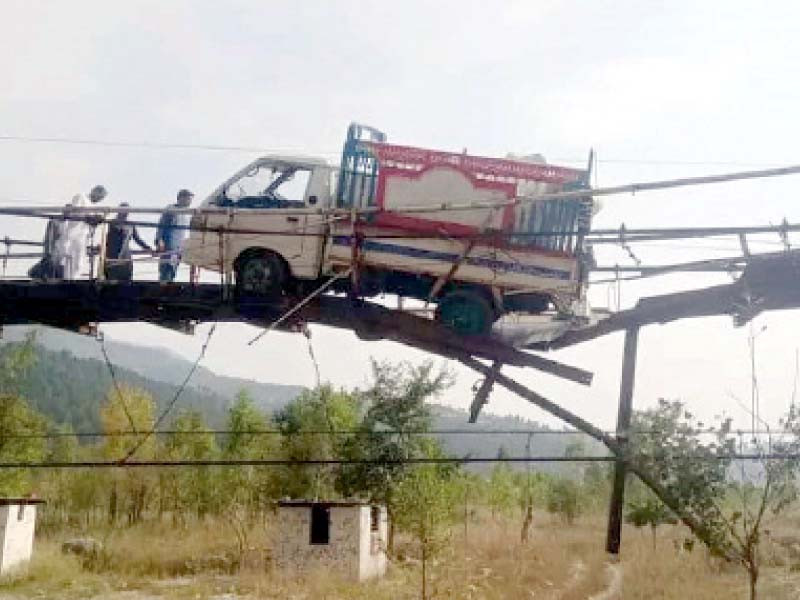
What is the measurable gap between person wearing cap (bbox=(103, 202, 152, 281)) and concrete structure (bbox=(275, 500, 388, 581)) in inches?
732

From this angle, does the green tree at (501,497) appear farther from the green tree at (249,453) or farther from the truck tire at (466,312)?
the truck tire at (466,312)

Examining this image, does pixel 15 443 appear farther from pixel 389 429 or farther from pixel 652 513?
pixel 652 513

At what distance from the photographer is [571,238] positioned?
8422 millimetres

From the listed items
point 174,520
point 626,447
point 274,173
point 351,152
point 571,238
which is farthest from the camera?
point 174,520

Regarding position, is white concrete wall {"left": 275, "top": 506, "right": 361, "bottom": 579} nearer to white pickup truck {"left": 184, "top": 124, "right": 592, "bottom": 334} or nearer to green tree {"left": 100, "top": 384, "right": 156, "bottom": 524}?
white pickup truck {"left": 184, "top": 124, "right": 592, "bottom": 334}

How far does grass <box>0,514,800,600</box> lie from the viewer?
74.1 feet

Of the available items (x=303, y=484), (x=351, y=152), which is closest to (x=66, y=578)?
(x=303, y=484)

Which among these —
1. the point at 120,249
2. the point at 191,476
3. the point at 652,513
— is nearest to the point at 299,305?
the point at 120,249

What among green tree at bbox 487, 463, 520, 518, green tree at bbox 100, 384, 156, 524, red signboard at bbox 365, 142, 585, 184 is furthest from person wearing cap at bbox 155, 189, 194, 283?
green tree at bbox 487, 463, 520, 518

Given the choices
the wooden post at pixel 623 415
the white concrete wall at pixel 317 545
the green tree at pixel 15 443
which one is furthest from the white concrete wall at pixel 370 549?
the wooden post at pixel 623 415

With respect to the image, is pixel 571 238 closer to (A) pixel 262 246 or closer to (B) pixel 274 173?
(A) pixel 262 246

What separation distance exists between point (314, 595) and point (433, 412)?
11579 mm

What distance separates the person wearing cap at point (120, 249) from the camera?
9307 millimetres

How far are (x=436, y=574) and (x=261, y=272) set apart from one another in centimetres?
1633
